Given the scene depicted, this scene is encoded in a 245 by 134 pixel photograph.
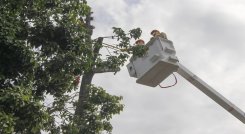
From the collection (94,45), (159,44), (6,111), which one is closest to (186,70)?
(159,44)

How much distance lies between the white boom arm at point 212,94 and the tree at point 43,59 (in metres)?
4.08

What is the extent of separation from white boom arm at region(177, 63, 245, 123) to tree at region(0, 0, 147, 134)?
4.08 metres

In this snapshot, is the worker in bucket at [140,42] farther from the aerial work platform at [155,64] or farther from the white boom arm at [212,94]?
the white boom arm at [212,94]

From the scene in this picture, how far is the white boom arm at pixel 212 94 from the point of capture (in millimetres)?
17328

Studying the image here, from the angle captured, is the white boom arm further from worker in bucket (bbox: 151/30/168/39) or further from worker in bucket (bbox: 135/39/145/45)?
worker in bucket (bbox: 135/39/145/45)

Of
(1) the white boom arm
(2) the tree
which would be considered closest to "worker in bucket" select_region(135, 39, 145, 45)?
(2) the tree

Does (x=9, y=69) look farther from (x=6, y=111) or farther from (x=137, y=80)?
(x=137, y=80)

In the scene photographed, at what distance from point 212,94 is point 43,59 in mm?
8088

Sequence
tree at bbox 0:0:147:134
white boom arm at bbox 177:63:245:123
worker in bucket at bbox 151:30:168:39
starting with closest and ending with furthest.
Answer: tree at bbox 0:0:147:134 < worker in bucket at bbox 151:30:168:39 < white boom arm at bbox 177:63:245:123

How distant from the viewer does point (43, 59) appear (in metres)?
12.1

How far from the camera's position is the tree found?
10633mm

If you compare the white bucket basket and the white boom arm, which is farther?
the white boom arm

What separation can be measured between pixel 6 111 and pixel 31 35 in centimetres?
269

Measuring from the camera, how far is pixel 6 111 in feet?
33.5
